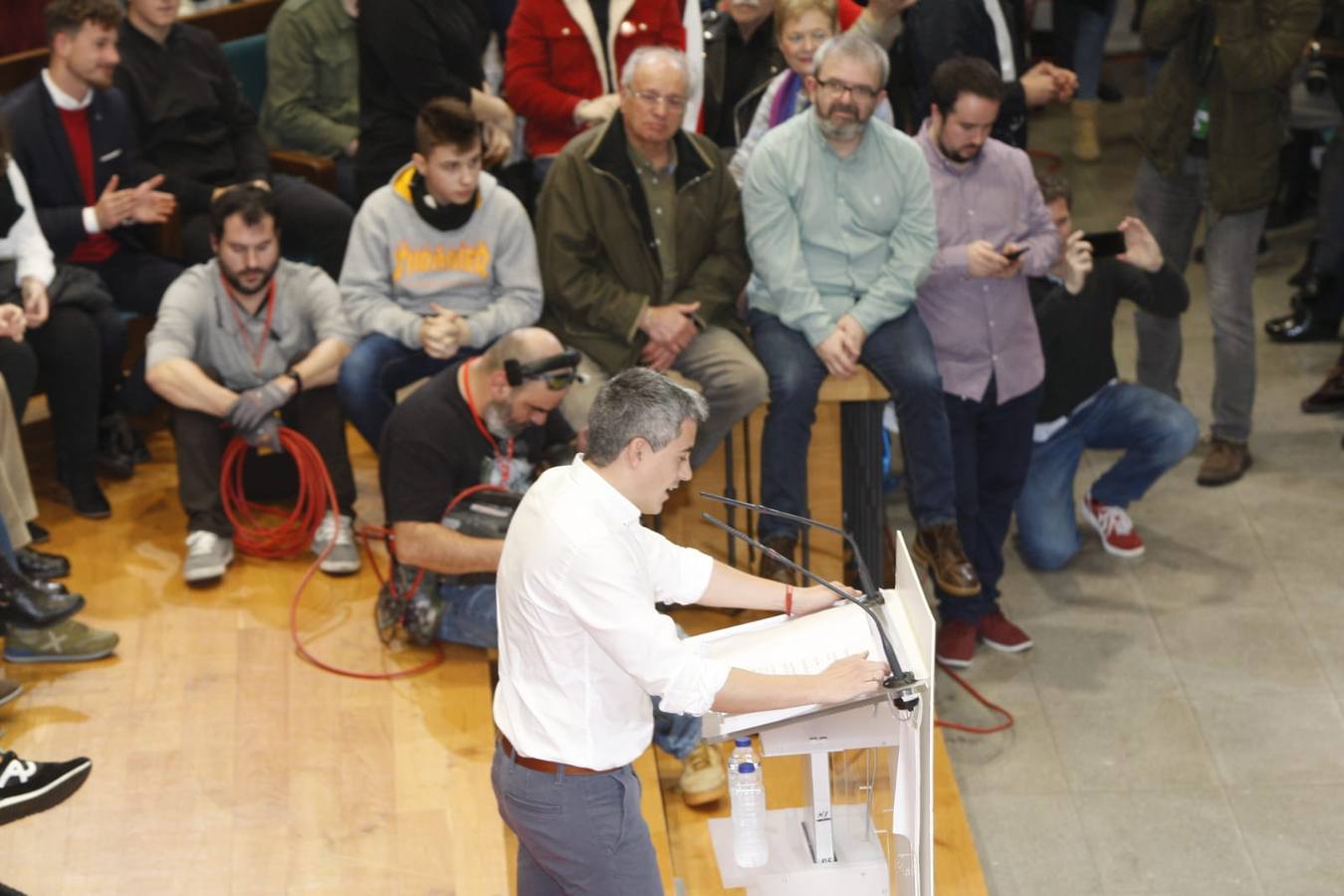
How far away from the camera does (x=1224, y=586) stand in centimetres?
569

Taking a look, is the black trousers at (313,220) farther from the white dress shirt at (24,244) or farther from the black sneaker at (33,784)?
the black sneaker at (33,784)

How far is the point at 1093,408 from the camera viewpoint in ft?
18.9

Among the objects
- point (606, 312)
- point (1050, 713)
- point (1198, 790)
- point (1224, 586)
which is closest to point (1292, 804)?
point (1198, 790)

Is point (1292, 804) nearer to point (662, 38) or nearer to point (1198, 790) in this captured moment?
point (1198, 790)

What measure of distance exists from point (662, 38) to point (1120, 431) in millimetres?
1902

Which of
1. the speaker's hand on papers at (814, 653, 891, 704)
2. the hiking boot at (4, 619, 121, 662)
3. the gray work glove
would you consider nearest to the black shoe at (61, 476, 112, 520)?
the gray work glove

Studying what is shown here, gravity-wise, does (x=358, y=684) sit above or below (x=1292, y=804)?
above

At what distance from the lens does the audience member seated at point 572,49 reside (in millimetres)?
5707

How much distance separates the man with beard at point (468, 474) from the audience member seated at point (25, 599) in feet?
2.78

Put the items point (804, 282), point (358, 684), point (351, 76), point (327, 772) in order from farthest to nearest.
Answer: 1. point (351, 76)
2. point (804, 282)
3. point (358, 684)
4. point (327, 772)

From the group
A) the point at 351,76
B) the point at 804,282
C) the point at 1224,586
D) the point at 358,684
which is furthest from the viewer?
the point at 351,76

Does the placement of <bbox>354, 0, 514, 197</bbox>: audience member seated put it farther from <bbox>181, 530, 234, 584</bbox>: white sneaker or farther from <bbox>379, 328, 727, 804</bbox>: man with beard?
<bbox>379, 328, 727, 804</bbox>: man with beard

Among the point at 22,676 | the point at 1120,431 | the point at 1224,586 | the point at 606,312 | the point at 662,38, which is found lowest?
the point at 1224,586

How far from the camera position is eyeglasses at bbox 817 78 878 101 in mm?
4812
